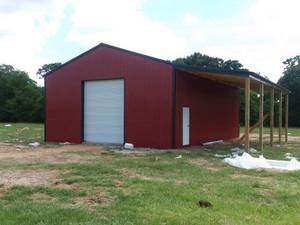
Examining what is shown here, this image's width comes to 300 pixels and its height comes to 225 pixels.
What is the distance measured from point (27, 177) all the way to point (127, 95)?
350 inches

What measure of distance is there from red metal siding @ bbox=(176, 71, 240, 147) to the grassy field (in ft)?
18.2

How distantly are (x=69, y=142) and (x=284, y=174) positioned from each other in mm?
11462

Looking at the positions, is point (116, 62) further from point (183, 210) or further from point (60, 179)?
point (183, 210)

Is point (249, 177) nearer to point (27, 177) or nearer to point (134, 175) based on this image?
point (134, 175)

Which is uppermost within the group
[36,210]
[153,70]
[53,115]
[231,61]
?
[231,61]

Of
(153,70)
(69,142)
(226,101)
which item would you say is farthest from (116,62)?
(226,101)

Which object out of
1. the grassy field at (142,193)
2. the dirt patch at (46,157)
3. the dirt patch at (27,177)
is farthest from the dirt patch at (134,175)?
the dirt patch at (46,157)

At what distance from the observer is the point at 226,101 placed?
2252 cm

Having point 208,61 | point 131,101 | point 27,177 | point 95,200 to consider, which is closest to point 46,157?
point 27,177

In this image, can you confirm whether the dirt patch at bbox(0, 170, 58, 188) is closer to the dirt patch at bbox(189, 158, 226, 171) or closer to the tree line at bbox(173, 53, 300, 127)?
the dirt patch at bbox(189, 158, 226, 171)

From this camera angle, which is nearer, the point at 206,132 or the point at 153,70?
the point at 153,70

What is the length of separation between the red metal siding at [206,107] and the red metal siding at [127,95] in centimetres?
58

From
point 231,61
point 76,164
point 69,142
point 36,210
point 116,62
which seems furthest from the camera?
point 231,61

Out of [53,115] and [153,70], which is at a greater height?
[153,70]
